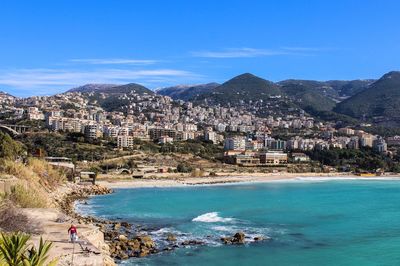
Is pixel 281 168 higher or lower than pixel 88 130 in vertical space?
lower

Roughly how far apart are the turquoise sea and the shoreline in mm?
8981

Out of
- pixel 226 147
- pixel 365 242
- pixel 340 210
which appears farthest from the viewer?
pixel 226 147

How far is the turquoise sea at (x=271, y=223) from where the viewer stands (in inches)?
880

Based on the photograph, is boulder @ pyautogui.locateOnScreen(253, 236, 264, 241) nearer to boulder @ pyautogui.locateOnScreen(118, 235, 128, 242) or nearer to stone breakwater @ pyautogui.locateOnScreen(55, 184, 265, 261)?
stone breakwater @ pyautogui.locateOnScreen(55, 184, 265, 261)

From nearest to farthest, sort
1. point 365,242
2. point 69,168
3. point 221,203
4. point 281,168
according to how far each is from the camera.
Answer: point 365,242, point 221,203, point 69,168, point 281,168

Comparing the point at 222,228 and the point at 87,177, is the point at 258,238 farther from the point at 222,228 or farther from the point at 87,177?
the point at 87,177

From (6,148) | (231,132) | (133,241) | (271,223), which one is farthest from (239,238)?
(231,132)

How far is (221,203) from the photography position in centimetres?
4747

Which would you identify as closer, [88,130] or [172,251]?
[172,251]

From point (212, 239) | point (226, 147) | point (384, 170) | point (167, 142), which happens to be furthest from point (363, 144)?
point (212, 239)

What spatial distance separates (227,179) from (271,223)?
156 ft

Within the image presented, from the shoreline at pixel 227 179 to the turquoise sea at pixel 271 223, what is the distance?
898 centimetres

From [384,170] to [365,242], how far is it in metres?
83.3

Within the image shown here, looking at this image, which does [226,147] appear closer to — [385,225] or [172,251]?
[385,225]
